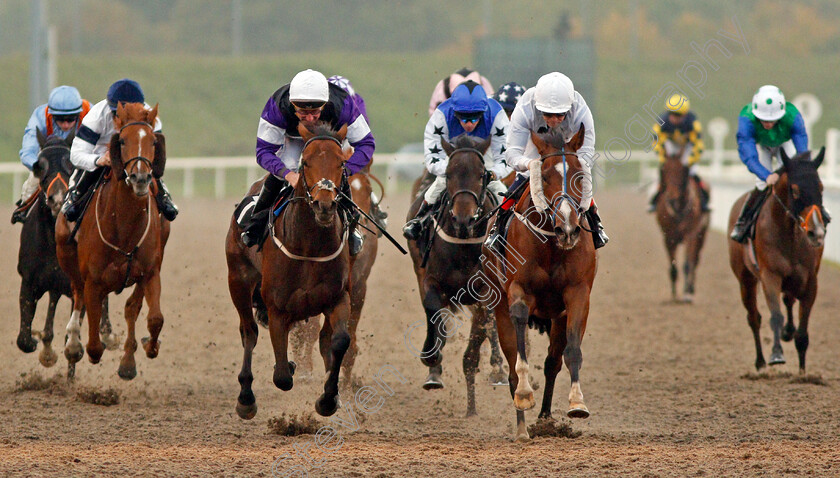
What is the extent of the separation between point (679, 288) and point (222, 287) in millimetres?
6006

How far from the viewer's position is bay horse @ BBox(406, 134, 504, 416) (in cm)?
711

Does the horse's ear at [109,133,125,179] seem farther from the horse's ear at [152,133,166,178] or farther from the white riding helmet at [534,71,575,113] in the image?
the white riding helmet at [534,71,575,113]

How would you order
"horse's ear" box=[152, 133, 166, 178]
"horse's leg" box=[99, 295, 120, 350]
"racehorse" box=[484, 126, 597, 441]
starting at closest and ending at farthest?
1. "racehorse" box=[484, 126, 597, 441]
2. "horse's ear" box=[152, 133, 166, 178]
3. "horse's leg" box=[99, 295, 120, 350]

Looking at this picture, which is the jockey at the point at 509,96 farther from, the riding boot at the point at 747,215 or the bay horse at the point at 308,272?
the bay horse at the point at 308,272

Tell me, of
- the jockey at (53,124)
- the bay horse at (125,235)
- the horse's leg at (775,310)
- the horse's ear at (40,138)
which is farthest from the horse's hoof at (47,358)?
the horse's leg at (775,310)

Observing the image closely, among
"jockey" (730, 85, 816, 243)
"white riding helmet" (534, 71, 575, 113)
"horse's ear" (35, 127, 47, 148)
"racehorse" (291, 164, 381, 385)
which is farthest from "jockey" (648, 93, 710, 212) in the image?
"horse's ear" (35, 127, 47, 148)

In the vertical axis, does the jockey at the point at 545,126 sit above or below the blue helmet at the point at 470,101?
below

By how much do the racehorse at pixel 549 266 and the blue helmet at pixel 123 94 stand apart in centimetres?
295

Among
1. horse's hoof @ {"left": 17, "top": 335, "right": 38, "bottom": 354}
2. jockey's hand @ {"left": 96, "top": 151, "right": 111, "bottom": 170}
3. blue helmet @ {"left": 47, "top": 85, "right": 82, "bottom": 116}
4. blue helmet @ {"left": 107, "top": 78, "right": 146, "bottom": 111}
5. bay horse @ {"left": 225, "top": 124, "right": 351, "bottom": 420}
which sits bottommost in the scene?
horse's hoof @ {"left": 17, "top": 335, "right": 38, "bottom": 354}

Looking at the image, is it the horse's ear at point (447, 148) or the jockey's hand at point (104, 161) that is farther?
the jockey's hand at point (104, 161)

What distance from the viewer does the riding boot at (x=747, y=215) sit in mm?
9406

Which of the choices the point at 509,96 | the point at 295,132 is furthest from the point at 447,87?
the point at 295,132

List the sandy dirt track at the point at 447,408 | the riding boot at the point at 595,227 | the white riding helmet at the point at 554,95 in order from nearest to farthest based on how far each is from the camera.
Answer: the sandy dirt track at the point at 447,408 < the white riding helmet at the point at 554,95 < the riding boot at the point at 595,227

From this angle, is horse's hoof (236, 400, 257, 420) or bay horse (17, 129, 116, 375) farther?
bay horse (17, 129, 116, 375)
